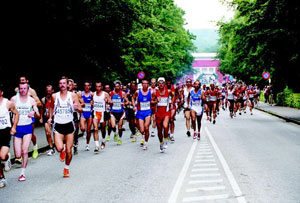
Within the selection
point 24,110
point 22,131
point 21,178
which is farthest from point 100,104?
point 21,178

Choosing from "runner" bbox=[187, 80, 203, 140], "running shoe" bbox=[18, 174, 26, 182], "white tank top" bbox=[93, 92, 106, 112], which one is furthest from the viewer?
"runner" bbox=[187, 80, 203, 140]

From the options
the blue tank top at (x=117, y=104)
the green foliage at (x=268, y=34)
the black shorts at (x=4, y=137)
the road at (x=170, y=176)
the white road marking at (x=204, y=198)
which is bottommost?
the road at (x=170, y=176)

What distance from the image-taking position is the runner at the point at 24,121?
949cm

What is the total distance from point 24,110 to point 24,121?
24cm

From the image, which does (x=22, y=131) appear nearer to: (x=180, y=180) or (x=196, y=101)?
(x=180, y=180)

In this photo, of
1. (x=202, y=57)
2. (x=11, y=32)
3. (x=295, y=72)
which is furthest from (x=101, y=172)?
(x=202, y=57)

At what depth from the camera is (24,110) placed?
9773 millimetres

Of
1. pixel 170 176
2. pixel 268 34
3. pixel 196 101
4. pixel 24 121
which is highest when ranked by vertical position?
pixel 268 34

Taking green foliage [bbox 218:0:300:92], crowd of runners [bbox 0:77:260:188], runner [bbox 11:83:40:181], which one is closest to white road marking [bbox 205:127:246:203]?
crowd of runners [bbox 0:77:260:188]

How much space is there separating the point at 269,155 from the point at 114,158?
4.23 m

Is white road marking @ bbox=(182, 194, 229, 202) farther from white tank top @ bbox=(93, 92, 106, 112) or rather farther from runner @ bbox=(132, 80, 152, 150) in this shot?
white tank top @ bbox=(93, 92, 106, 112)

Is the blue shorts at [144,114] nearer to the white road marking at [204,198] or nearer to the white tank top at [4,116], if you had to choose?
the white tank top at [4,116]

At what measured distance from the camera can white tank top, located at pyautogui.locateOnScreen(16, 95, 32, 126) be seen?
973 centimetres

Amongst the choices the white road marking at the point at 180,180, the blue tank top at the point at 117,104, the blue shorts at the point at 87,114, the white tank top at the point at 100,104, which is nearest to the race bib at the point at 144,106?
the white tank top at the point at 100,104
